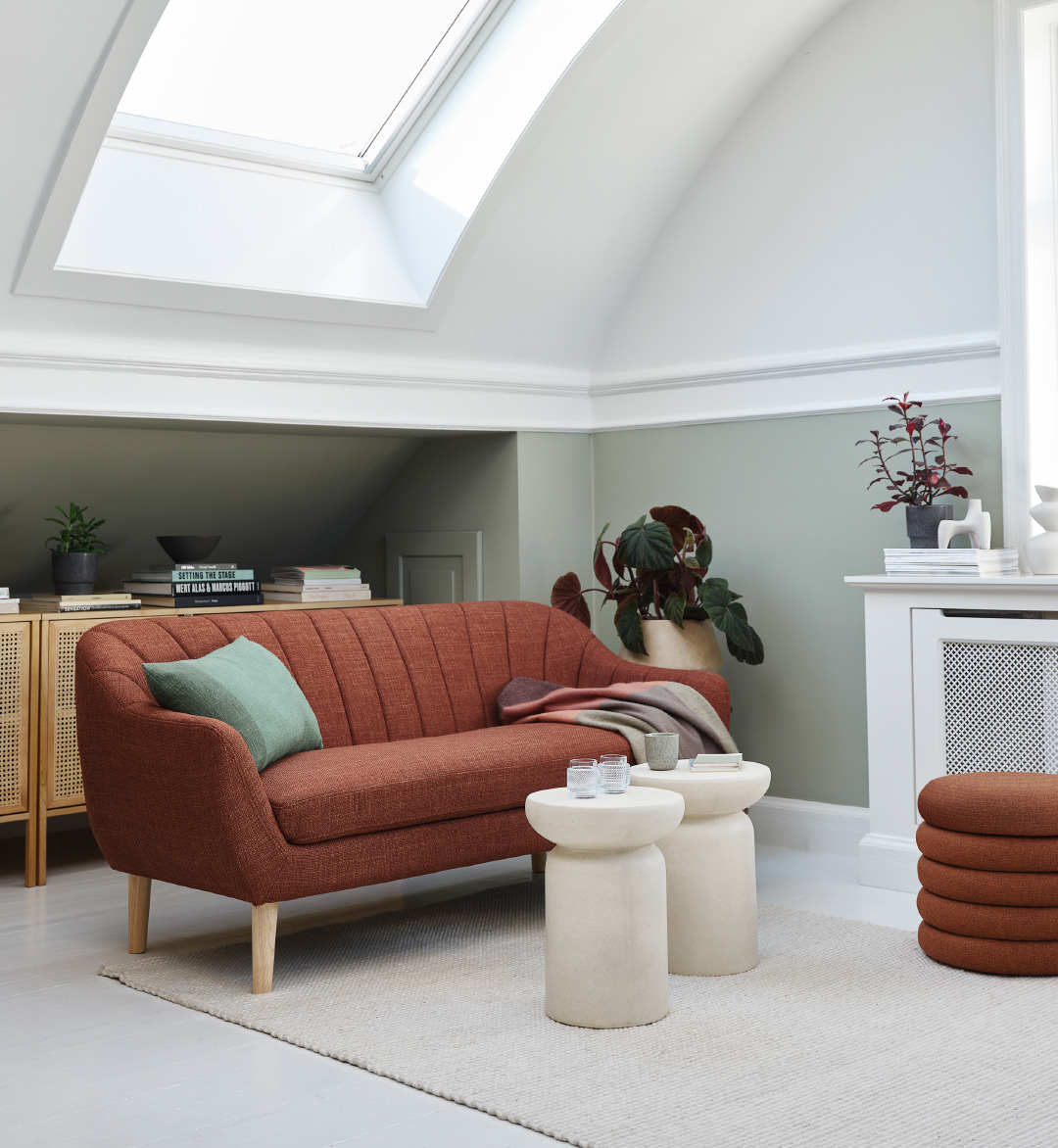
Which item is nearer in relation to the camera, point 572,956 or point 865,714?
point 572,956

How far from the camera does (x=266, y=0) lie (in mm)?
3785

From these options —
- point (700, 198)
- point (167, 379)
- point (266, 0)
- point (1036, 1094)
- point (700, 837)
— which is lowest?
point (1036, 1094)

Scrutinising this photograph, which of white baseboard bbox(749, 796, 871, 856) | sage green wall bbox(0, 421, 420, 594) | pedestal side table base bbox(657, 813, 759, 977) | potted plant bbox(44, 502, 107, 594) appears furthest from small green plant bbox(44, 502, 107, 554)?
white baseboard bbox(749, 796, 871, 856)

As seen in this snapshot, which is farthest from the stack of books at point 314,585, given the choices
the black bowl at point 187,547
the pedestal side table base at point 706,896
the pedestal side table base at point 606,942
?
the pedestal side table base at point 606,942

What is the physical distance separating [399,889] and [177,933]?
2.34ft

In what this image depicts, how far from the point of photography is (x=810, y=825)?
438 centimetres

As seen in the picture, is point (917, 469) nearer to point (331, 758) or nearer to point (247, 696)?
point (331, 758)

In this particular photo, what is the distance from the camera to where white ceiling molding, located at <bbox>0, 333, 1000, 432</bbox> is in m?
3.86

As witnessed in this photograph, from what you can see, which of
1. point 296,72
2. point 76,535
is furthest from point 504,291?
point 76,535

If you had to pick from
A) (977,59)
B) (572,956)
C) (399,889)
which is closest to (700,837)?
(572,956)

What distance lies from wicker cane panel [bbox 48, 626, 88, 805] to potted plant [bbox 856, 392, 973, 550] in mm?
2531

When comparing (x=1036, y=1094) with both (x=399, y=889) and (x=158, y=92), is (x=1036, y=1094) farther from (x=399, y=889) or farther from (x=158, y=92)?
(x=158, y=92)

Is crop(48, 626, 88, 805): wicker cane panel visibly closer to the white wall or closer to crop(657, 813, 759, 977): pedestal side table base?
crop(657, 813, 759, 977): pedestal side table base

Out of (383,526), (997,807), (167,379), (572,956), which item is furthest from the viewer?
(383,526)
